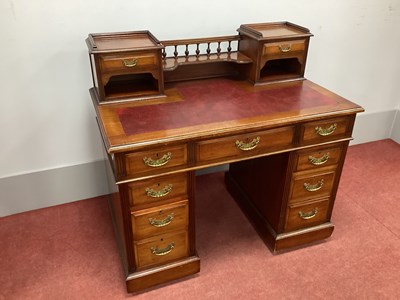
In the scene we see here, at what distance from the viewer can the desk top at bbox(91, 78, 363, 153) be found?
137cm

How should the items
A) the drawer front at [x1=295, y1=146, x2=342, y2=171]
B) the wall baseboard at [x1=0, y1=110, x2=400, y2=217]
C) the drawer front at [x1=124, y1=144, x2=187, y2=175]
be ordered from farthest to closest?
1. the wall baseboard at [x1=0, y1=110, x2=400, y2=217]
2. the drawer front at [x1=295, y1=146, x2=342, y2=171]
3. the drawer front at [x1=124, y1=144, x2=187, y2=175]

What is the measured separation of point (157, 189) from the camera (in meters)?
1.47

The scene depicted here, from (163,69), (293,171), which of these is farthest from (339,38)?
(163,69)

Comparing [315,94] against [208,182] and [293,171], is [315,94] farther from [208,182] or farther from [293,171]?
[208,182]

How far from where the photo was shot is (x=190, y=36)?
79.7 inches

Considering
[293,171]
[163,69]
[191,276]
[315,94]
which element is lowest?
[191,276]

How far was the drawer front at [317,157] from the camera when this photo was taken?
167 cm

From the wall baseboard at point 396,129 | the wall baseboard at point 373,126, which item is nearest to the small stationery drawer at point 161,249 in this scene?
the wall baseboard at point 373,126

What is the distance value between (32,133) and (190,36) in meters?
1.03

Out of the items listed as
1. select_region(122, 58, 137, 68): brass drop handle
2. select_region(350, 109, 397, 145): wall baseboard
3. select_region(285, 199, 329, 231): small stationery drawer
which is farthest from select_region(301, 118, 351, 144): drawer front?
select_region(350, 109, 397, 145): wall baseboard

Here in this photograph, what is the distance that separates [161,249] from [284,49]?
1.14 m

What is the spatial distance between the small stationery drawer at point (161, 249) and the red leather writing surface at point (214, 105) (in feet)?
1.70

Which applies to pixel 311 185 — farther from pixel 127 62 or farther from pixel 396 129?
pixel 396 129

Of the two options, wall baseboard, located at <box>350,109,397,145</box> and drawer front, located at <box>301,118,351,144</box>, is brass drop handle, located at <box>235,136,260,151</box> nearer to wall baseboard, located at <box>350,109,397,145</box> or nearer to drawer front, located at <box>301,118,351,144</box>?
drawer front, located at <box>301,118,351,144</box>
